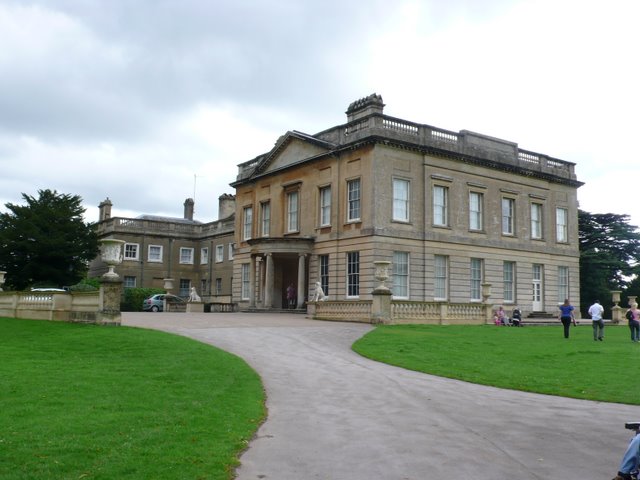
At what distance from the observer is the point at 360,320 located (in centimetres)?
2708

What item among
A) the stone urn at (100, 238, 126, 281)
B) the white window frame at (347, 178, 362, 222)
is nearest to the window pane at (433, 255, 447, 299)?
the white window frame at (347, 178, 362, 222)

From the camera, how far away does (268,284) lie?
36.4 m

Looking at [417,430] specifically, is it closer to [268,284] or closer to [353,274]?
[353,274]

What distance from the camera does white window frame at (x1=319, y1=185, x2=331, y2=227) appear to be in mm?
35531

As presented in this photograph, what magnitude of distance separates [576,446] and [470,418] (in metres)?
1.83

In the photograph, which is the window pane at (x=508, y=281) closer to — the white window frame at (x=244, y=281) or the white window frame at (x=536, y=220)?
the white window frame at (x=536, y=220)

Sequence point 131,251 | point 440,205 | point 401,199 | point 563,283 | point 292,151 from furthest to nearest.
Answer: point 131,251, point 563,283, point 292,151, point 440,205, point 401,199

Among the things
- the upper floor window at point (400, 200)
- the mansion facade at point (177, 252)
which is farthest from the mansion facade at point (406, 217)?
the mansion facade at point (177, 252)

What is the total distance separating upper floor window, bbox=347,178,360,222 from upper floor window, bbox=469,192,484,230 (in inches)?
286

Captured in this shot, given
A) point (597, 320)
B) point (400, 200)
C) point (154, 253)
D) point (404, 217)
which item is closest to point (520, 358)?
point (597, 320)

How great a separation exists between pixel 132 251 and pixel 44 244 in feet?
35.5

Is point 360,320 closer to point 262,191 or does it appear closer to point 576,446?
point 262,191

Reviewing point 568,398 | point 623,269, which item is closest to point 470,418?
point 568,398

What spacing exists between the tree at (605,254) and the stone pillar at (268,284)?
2618 centimetres
